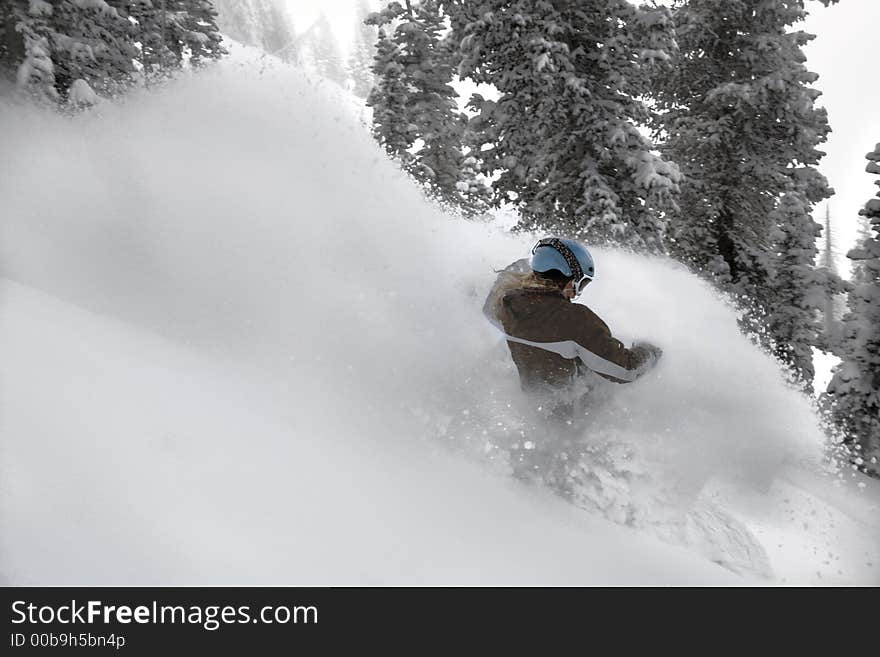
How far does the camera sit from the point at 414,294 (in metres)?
5.46

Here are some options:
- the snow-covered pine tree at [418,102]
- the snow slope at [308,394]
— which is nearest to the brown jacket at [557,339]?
the snow slope at [308,394]

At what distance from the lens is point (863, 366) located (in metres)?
9.97

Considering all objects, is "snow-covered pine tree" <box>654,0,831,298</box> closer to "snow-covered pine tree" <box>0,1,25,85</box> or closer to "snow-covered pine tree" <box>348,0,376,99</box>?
"snow-covered pine tree" <box>0,1,25,85</box>

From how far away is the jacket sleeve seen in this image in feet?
12.8

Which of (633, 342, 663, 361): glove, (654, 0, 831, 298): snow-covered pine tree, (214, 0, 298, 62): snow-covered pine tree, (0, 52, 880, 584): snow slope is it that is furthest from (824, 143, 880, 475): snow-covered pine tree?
(214, 0, 298, 62): snow-covered pine tree

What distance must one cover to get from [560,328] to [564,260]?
526 mm

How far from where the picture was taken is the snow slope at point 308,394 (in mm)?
2900

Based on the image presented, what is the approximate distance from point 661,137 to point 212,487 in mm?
14479

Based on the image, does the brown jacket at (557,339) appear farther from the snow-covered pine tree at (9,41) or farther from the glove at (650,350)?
the snow-covered pine tree at (9,41)

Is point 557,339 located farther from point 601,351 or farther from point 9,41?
point 9,41

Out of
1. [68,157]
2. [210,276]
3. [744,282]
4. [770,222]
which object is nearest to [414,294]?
[210,276]

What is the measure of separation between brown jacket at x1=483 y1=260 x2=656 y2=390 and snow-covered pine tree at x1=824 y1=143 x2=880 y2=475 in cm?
823

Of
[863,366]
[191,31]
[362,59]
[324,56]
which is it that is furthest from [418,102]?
[324,56]

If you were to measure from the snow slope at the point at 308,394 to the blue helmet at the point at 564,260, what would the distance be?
3.96ft
